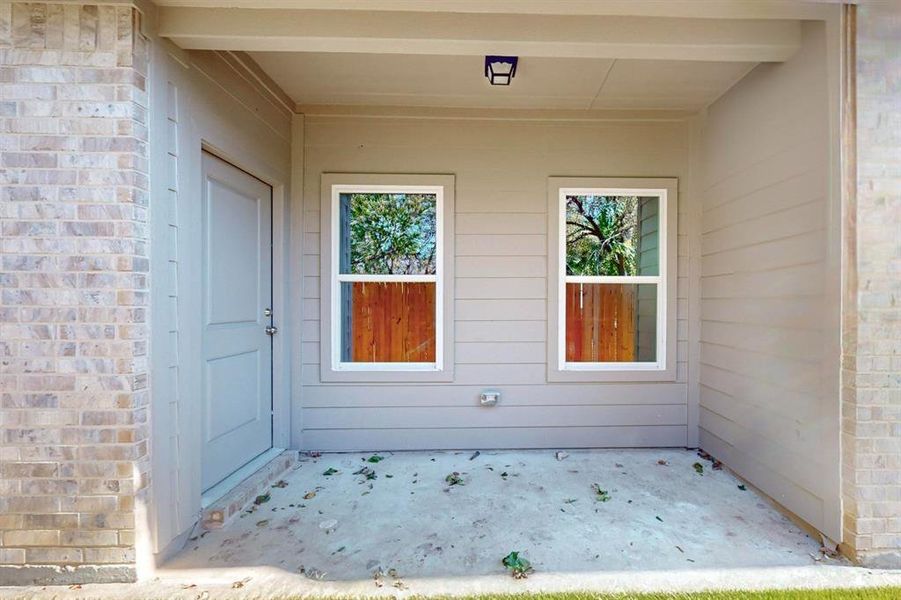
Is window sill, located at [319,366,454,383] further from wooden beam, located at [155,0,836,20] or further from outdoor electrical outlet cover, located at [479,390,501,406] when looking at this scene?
wooden beam, located at [155,0,836,20]

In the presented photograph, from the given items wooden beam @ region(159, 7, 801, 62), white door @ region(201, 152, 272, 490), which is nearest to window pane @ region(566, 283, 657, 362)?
wooden beam @ region(159, 7, 801, 62)

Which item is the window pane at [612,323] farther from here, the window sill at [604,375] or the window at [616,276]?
the window sill at [604,375]

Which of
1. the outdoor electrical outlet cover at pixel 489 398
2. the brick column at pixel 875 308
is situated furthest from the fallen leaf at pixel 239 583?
the brick column at pixel 875 308

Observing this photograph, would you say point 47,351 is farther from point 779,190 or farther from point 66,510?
point 779,190

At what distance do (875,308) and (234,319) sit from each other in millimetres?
3668

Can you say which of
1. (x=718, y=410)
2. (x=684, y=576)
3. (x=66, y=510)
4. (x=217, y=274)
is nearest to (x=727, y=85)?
(x=718, y=410)

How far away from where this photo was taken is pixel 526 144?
3445 mm

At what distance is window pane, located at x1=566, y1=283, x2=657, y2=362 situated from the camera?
3533 mm

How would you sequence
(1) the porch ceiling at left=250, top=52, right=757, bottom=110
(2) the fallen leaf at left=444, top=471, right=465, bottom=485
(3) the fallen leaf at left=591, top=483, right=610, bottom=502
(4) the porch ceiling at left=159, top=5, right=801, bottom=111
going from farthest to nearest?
1. (2) the fallen leaf at left=444, top=471, right=465, bottom=485
2. (1) the porch ceiling at left=250, top=52, right=757, bottom=110
3. (3) the fallen leaf at left=591, top=483, right=610, bottom=502
4. (4) the porch ceiling at left=159, top=5, right=801, bottom=111

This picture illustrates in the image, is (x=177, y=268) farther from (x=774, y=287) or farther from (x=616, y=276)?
(x=774, y=287)

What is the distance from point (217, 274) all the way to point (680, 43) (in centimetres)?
303

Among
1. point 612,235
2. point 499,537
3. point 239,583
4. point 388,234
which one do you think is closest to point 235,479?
point 239,583

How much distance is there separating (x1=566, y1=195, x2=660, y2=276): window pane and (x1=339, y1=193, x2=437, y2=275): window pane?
1.22 metres

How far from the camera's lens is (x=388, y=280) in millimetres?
3504
